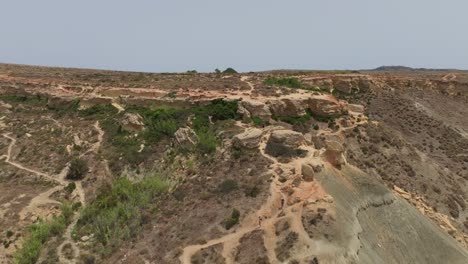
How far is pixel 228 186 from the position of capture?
32312mm

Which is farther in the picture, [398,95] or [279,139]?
[398,95]

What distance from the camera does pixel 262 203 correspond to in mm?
29281

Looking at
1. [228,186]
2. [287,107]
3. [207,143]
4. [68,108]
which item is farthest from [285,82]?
[228,186]

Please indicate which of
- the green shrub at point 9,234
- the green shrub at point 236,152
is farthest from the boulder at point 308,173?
the green shrub at point 9,234

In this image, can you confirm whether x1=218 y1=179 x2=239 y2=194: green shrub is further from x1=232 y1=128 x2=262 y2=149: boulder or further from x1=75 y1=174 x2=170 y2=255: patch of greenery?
x1=75 y1=174 x2=170 y2=255: patch of greenery

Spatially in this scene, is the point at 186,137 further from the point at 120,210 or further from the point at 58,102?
the point at 58,102

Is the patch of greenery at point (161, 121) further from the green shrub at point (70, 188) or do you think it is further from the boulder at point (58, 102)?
the boulder at point (58, 102)

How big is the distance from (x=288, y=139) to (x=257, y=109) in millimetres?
10720

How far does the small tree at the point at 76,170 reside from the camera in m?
40.4

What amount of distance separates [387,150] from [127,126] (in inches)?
1035

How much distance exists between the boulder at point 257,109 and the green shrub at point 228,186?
13.6 m

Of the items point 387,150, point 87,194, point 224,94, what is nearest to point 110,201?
point 87,194

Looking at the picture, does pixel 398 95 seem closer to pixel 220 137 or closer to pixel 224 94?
pixel 224 94

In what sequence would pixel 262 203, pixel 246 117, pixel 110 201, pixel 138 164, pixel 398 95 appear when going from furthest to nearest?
1. pixel 398 95
2. pixel 246 117
3. pixel 138 164
4. pixel 110 201
5. pixel 262 203
